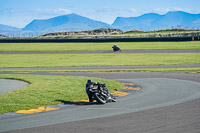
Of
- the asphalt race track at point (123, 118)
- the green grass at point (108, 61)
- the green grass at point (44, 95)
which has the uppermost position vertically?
the asphalt race track at point (123, 118)

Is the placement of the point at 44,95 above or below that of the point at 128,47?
below

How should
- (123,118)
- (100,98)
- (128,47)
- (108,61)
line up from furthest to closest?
(128,47), (108,61), (100,98), (123,118)

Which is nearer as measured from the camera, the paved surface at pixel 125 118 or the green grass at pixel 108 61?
the paved surface at pixel 125 118

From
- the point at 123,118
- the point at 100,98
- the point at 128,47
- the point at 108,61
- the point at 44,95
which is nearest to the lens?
the point at 123,118

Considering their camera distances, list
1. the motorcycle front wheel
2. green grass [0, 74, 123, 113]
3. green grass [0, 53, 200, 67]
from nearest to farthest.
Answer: green grass [0, 74, 123, 113] → the motorcycle front wheel → green grass [0, 53, 200, 67]

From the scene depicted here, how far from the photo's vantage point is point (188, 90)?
725 inches

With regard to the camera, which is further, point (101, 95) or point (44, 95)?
point (44, 95)

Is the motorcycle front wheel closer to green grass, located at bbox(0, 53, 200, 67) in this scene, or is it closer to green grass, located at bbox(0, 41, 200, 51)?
green grass, located at bbox(0, 53, 200, 67)

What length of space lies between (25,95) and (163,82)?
9.52 meters

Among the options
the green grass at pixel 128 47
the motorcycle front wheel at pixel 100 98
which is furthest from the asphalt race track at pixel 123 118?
the green grass at pixel 128 47

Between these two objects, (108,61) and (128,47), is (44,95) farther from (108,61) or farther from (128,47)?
(128,47)

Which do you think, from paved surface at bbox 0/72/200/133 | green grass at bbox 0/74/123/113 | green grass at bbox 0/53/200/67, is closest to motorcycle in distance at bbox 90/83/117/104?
paved surface at bbox 0/72/200/133

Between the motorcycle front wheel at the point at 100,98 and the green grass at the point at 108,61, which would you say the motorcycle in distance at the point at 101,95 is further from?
the green grass at the point at 108,61

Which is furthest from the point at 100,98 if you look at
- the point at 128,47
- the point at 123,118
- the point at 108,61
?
the point at 128,47
